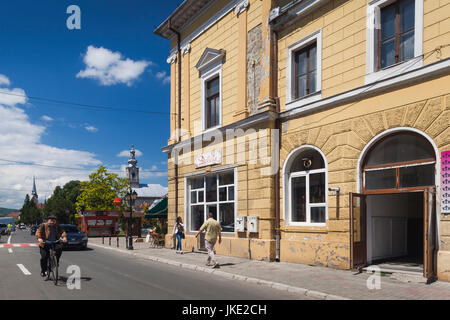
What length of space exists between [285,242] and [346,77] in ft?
17.8

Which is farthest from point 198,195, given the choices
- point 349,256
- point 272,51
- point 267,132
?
point 349,256

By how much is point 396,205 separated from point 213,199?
7.26 m

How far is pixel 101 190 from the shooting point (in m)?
49.8

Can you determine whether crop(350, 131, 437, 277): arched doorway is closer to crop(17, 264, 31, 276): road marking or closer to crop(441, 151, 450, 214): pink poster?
crop(441, 151, 450, 214): pink poster

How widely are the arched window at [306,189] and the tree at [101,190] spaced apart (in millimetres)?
39695

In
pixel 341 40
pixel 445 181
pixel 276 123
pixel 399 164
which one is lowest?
pixel 445 181

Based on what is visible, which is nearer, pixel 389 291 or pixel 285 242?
pixel 389 291

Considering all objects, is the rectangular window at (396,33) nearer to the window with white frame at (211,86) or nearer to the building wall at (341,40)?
the building wall at (341,40)

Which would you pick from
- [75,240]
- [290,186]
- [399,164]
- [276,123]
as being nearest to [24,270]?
[290,186]

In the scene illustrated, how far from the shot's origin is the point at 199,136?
56.8 ft

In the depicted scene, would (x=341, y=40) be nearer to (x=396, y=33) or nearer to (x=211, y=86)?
(x=396, y=33)

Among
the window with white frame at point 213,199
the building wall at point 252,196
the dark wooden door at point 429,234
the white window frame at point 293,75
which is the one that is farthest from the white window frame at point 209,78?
the dark wooden door at point 429,234

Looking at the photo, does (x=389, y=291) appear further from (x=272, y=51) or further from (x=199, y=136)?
(x=199, y=136)

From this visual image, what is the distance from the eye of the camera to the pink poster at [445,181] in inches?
351
